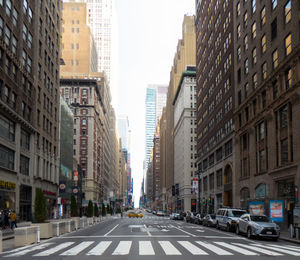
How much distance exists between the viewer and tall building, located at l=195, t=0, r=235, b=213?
64062 millimetres

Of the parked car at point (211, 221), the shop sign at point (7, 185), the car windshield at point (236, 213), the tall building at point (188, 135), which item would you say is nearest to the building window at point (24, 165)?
the shop sign at point (7, 185)

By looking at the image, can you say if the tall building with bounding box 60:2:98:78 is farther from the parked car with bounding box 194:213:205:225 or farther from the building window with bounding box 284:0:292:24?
the building window with bounding box 284:0:292:24

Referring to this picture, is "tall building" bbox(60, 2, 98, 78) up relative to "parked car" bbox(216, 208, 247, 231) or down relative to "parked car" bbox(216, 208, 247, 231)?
up

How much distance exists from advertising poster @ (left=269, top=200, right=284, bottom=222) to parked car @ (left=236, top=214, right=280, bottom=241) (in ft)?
22.4

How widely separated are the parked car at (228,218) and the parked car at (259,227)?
4.71 meters

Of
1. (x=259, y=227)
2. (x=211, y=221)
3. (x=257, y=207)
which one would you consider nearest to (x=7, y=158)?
(x=211, y=221)

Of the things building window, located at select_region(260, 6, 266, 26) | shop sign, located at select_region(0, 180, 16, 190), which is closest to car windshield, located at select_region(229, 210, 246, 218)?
shop sign, located at select_region(0, 180, 16, 190)

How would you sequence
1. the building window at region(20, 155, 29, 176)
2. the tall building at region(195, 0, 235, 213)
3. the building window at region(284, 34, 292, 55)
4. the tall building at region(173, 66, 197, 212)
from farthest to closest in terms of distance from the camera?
1. the tall building at region(173, 66, 197, 212)
2. the tall building at region(195, 0, 235, 213)
3. the building window at region(20, 155, 29, 176)
4. the building window at region(284, 34, 292, 55)

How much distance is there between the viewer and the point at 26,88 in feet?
159

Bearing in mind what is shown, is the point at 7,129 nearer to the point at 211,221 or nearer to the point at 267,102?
the point at 211,221

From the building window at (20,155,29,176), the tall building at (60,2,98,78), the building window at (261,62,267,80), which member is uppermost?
the tall building at (60,2,98,78)

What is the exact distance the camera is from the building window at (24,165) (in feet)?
155

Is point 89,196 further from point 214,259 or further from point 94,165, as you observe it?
point 214,259

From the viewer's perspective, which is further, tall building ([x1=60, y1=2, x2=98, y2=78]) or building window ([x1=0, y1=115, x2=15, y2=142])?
tall building ([x1=60, y1=2, x2=98, y2=78])
